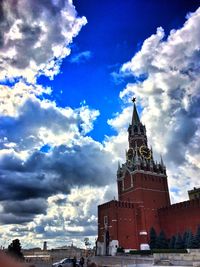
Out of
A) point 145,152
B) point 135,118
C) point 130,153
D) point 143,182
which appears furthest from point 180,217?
point 135,118

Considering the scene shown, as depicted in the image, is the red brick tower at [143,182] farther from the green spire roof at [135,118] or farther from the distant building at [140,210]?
the green spire roof at [135,118]

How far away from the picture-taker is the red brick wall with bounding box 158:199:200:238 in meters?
52.0

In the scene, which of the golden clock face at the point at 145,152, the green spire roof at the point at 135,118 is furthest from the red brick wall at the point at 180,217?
the green spire roof at the point at 135,118

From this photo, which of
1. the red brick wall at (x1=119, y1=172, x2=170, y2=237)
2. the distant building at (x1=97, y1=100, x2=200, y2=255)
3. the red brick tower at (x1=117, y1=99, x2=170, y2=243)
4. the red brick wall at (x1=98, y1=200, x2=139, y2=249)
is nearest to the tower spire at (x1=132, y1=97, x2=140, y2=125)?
the red brick tower at (x1=117, y1=99, x2=170, y2=243)

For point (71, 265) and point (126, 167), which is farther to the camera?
point (126, 167)

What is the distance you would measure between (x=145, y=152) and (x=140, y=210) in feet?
53.1

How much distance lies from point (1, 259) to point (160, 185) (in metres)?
63.1

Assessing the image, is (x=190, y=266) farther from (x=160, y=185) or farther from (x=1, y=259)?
(x=160, y=185)

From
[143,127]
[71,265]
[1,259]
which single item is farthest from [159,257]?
[143,127]

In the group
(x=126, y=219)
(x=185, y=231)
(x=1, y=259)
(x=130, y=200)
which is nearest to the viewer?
(x=1, y=259)

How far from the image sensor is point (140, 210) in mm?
57625

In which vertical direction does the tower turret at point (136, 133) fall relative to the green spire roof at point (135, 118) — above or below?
below

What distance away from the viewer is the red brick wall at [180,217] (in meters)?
52.0

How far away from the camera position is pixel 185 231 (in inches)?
2024
